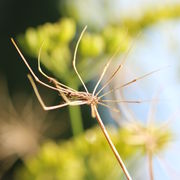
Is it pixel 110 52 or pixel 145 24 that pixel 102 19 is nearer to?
pixel 145 24

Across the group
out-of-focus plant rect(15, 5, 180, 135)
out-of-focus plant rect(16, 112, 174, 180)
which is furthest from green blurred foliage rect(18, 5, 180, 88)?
out-of-focus plant rect(16, 112, 174, 180)

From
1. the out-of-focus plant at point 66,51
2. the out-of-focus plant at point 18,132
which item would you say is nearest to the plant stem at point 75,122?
the out-of-focus plant at point 66,51

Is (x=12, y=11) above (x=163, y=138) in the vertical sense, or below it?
above

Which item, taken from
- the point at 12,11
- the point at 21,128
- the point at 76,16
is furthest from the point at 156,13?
the point at 12,11

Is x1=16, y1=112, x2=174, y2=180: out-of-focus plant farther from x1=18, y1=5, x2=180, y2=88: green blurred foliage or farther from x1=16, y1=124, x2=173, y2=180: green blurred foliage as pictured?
x1=18, y1=5, x2=180, y2=88: green blurred foliage

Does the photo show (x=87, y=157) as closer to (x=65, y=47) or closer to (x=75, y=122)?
(x=75, y=122)

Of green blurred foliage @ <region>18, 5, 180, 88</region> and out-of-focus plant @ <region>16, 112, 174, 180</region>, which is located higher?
green blurred foliage @ <region>18, 5, 180, 88</region>

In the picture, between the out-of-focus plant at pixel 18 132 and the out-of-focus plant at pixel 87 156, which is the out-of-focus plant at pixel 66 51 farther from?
the out-of-focus plant at pixel 18 132

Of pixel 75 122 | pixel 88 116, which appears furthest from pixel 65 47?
pixel 88 116

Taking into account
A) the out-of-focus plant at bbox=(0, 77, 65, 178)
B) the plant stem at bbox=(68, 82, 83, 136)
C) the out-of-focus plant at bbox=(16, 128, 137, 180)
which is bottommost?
the out-of-focus plant at bbox=(16, 128, 137, 180)
